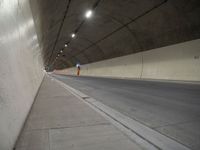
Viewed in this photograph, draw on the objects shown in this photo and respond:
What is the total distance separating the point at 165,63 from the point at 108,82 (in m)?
5.30

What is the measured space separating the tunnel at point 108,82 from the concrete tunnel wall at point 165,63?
0.08 metres

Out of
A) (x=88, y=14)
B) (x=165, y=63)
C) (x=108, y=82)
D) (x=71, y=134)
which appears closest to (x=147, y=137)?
(x=71, y=134)

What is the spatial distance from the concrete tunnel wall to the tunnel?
0.26 feet

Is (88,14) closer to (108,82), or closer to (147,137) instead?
(108,82)

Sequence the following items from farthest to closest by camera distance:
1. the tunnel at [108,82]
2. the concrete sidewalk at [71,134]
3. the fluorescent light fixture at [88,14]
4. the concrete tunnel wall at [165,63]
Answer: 1. the fluorescent light fixture at [88,14]
2. the concrete tunnel wall at [165,63]
3. the tunnel at [108,82]
4. the concrete sidewalk at [71,134]

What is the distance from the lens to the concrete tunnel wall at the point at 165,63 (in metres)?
14.1

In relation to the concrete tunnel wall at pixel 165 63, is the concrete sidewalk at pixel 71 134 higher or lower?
lower

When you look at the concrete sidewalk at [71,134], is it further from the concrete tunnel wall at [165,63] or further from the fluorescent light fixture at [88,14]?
the fluorescent light fixture at [88,14]

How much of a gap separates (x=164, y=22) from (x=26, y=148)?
13.9 m

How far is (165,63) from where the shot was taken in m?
16.8

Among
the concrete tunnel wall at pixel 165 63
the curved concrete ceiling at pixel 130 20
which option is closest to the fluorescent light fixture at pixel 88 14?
the curved concrete ceiling at pixel 130 20

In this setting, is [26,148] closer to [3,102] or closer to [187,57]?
[3,102]

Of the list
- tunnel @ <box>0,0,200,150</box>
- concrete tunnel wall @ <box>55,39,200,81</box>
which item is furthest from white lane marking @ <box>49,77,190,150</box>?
concrete tunnel wall @ <box>55,39,200,81</box>

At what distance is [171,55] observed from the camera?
16312 millimetres
